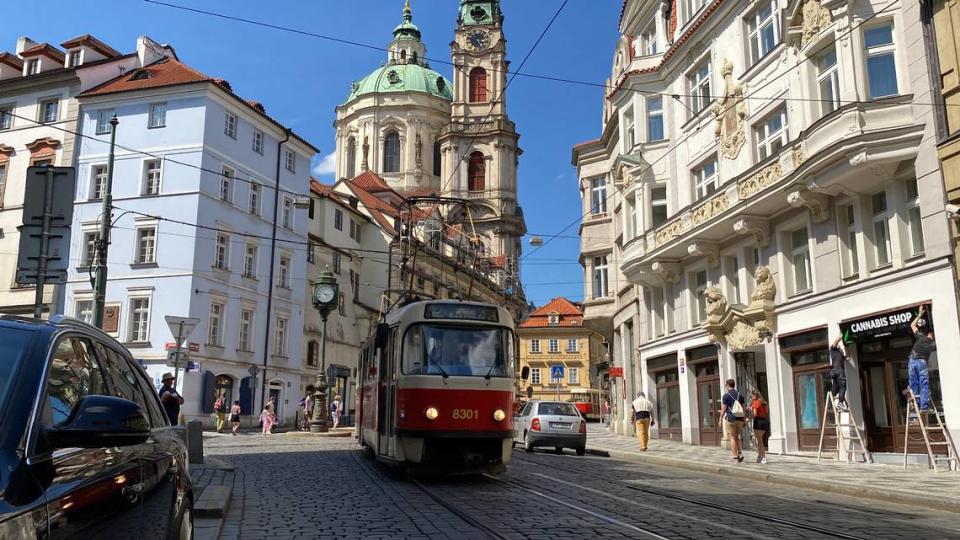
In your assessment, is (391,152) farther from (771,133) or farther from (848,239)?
(848,239)

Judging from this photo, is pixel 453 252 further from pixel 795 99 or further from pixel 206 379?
pixel 795 99

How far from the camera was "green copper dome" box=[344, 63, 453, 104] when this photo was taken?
9488 cm

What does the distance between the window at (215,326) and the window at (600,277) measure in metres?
18.7

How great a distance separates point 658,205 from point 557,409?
998cm

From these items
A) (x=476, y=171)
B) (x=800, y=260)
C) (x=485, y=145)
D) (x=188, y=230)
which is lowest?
(x=800, y=260)

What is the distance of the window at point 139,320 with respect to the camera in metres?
38.0

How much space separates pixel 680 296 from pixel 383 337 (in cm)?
1718

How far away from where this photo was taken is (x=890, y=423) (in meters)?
18.4

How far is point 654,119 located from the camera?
102 feet

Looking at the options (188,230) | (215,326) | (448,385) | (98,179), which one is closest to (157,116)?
(98,179)

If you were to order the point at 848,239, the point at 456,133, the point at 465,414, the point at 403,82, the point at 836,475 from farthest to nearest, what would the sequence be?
the point at 403,82, the point at 456,133, the point at 848,239, the point at 836,475, the point at 465,414

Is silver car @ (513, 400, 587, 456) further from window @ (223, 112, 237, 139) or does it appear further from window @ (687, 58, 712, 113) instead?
window @ (223, 112, 237, 139)

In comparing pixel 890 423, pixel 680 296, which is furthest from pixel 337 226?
pixel 890 423

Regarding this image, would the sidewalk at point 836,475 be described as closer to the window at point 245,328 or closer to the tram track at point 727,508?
the tram track at point 727,508
